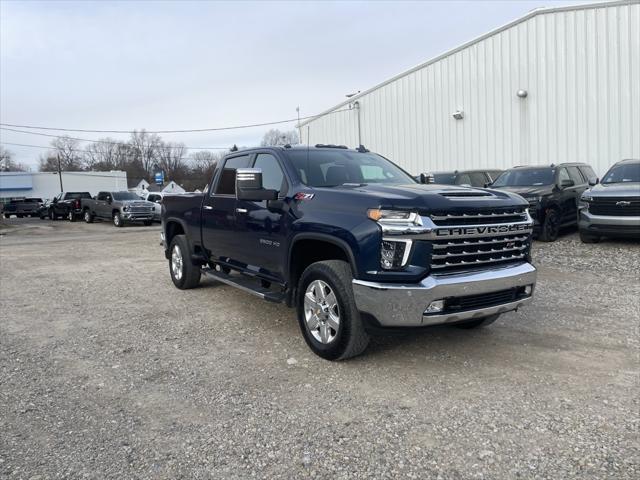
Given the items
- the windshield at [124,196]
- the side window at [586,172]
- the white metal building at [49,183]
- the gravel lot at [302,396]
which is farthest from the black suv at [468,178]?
the white metal building at [49,183]

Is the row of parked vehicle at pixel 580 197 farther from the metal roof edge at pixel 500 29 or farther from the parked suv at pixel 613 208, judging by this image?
the metal roof edge at pixel 500 29

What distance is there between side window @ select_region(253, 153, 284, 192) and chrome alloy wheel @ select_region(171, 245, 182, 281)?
8.52 ft

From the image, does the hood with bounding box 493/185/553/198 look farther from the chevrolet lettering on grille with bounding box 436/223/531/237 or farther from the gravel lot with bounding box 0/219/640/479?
the chevrolet lettering on grille with bounding box 436/223/531/237

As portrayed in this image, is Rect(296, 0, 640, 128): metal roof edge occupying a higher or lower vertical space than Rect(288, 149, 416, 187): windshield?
higher

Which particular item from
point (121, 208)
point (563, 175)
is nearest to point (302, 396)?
point (563, 175)

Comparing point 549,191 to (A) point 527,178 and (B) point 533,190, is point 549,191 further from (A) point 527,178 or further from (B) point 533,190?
(A) point 527,178

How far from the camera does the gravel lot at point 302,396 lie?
Result: 3.11 meters

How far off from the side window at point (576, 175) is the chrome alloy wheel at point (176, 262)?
9532 mm

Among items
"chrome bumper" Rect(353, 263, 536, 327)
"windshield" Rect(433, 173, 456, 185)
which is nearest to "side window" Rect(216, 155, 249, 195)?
"chrome bumper" Rect(353, 263, 536, 327)

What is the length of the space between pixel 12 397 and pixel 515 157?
16899mm

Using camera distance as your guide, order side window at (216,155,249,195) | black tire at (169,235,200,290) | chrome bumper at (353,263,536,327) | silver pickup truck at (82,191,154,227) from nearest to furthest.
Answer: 1. chrome bumper at (353,263,536,327)
2. side window at (216,155,249,195)
3. black tire at (169,235,200,290)
4. silver pickup truck at (82,191,154,227)

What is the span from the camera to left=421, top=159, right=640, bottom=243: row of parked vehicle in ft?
33.9

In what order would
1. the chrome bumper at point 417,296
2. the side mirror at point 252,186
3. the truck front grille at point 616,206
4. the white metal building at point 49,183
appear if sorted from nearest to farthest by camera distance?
the chrome bumper at point 417,296 → the side mirror at point 252,186 → the truck front grille at point 616,206 → the white metal building at point 49,183

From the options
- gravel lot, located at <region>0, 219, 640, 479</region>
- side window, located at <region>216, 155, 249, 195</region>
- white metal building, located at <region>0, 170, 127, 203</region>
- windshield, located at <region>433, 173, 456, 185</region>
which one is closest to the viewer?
gravel lot, located at <region>0, 219, 640, 479</region>
